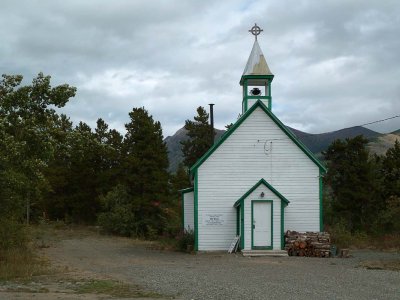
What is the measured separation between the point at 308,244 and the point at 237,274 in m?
8.11

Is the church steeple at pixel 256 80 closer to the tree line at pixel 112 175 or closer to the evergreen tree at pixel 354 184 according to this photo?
the tree line at pixel 112 175

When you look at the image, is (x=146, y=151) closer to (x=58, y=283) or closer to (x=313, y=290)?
(x=58, y=283)

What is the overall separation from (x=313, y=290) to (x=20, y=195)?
10.7 metres

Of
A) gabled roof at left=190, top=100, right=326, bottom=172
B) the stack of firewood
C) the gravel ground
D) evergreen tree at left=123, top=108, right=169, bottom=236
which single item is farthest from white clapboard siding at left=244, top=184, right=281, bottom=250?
evergreen tree at left=123, top=108, right=169, bottom=236

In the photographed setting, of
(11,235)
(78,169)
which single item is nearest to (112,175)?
(78,169)

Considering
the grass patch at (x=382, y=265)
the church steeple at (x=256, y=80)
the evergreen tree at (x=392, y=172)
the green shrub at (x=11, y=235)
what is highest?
the church steeple at (x=256, y=80)

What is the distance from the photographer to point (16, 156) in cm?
1711

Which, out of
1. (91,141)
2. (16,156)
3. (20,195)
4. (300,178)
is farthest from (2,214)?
(300,178)

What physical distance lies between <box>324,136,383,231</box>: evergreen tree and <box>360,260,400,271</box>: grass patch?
20508 millimetres

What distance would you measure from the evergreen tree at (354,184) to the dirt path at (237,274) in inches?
642

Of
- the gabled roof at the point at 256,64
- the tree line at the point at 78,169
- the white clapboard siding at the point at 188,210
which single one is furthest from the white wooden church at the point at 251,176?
the tree line at the point at 78,169

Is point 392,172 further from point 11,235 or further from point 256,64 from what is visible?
point 11,235

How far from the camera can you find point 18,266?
53.9 feet

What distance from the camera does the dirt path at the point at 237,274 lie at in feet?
40.0
